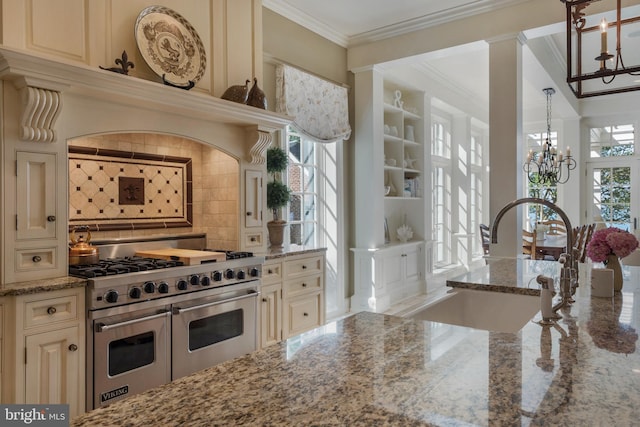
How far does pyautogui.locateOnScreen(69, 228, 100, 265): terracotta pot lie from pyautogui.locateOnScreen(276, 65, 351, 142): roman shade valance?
2.07 m

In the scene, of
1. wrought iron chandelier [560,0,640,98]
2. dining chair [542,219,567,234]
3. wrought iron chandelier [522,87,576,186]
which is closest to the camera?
wrought iron chandelier [560,0,640,98]

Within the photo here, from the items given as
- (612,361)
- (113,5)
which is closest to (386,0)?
(113,5)

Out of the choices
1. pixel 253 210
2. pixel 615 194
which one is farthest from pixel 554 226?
pixel 253 210

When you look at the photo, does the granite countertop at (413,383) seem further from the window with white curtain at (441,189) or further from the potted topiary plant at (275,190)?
the window with white curtain at (441,189)

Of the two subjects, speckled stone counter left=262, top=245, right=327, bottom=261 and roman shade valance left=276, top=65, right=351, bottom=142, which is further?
roman shade valance left=276, top=65, right=351, bottom=142

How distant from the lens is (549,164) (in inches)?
308

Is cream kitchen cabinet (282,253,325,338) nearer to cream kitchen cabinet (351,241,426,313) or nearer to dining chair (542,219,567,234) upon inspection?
cream kitchen cabinet (351,241,426,313)

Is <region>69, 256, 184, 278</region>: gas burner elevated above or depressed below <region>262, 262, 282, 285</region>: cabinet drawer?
above

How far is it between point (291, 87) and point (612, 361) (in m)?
3.55

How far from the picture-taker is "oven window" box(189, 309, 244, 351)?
8.57 feet

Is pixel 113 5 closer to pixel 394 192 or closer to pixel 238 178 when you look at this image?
pixel 238 178

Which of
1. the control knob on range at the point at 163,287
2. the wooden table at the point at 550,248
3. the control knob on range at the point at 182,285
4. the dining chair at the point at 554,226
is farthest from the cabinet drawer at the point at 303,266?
the dining chair at the point at 554,226

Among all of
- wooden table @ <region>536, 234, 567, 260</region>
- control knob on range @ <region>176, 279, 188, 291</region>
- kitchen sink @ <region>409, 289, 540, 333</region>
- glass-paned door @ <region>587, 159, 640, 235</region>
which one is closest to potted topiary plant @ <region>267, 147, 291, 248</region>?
control knob on range @ <region>176, 279, 188, 291</region>

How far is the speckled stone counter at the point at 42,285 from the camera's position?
6.26 ft
